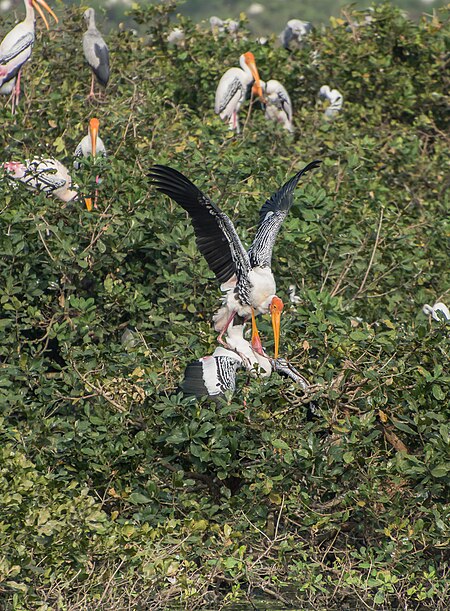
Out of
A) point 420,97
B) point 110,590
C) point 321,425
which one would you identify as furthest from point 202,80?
point 110,590

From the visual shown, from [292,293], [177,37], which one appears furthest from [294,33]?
[292,293]

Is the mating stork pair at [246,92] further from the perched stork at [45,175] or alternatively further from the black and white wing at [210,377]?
the black and white wing at [210,377]

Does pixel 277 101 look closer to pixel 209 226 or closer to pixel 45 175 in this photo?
pixel 45 175

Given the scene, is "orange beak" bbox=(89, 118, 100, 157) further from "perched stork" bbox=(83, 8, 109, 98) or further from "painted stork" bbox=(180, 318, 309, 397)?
"painted stork" bbox=(180, 318, 309, 397)

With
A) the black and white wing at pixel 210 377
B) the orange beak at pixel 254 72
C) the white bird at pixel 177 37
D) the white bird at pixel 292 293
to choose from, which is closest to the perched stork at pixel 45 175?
the white bird at pixel 292 293

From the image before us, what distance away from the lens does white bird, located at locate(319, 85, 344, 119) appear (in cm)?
913

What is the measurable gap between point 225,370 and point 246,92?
5.03 metres

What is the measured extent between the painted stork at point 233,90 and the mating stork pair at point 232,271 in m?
3.50

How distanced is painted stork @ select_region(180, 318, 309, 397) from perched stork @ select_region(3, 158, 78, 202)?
1.58 meters

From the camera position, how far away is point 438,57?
984 centimetres

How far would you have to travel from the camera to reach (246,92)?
981 cm

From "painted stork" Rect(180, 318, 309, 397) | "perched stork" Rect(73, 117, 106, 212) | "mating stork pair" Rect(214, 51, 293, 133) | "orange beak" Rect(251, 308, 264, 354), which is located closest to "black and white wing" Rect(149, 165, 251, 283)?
"orange beak" Rect(251, 308, 264, 354)

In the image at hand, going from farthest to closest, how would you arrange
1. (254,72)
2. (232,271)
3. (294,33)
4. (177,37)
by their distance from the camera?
(294,33) < (177,37) < (254,72) < (232,271)

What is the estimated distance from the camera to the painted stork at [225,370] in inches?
200
